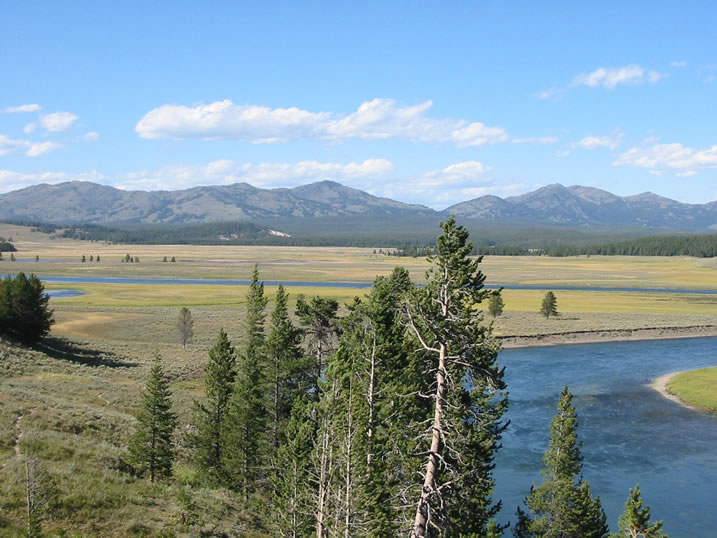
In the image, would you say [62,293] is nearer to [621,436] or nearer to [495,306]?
[495,306]

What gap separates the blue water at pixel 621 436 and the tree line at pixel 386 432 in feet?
33.8

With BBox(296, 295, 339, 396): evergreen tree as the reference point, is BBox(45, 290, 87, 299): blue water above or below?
below

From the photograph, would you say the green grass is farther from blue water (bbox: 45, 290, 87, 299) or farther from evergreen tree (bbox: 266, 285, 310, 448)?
blue water (bbox: 45, 290, 87, 299)

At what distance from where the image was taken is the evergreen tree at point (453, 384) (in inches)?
575

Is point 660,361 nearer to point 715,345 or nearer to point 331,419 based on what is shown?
point 715,345

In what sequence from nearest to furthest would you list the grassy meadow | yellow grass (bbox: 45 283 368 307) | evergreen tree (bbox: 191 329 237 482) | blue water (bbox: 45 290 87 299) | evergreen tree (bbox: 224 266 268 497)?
the grassy meadow
evergreen tree (bbox: 224 266 268 497)
evergreen tree (bbox: 191 329 237 482)
yellow grass (bbox: 45 283 368 307)
blue water (bbox: 45 290 87 299)

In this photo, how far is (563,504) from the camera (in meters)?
24.6

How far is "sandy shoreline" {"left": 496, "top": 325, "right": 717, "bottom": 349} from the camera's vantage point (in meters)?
82.9

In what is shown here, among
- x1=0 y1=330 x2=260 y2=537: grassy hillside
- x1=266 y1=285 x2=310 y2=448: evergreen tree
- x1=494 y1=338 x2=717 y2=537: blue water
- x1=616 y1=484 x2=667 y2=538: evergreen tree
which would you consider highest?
x1=266 y1=285 x2=310 y2=448: evergreen tree

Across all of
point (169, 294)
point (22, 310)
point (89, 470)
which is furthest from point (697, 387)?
point (169, 294)

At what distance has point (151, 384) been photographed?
3109 centimetres

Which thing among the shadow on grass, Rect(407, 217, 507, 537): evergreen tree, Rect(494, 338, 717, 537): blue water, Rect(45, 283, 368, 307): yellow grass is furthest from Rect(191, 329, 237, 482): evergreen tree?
Rect(45, 283, 368, 307): yellow grass

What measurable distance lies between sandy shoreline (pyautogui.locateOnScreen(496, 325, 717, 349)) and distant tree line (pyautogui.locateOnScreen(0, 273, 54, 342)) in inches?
2195

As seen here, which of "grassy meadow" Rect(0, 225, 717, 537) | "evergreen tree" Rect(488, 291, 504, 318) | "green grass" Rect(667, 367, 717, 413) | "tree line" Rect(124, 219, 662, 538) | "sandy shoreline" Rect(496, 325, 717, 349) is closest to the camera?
"tree line" Rect(124, 219, 662, 538)
